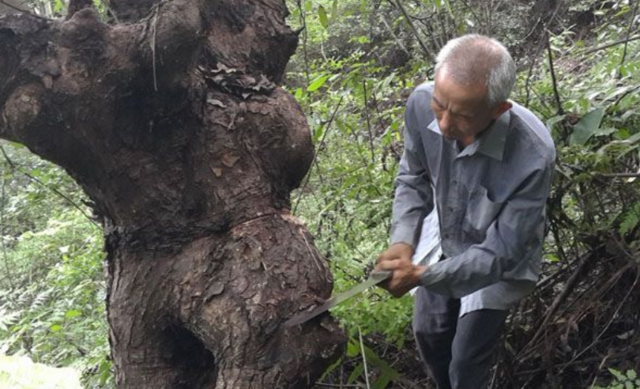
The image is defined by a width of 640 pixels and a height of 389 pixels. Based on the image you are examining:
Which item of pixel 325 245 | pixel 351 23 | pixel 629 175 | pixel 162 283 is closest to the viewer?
pixel 162 283

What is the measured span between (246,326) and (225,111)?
2.63 feet

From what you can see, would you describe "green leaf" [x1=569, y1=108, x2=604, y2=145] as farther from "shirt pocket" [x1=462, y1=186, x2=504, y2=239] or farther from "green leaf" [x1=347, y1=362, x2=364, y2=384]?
"green leaf" [x1=347, y1=362, x2=364, y2=384]

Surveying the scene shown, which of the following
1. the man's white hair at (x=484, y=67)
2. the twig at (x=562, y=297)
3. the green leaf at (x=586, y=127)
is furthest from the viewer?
the twig at (x=562, y=297)

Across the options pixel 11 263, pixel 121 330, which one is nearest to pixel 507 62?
pixel 121 330

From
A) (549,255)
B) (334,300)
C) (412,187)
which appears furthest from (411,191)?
(549,255)

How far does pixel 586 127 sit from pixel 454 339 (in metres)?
1.16

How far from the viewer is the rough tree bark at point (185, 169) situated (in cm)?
209

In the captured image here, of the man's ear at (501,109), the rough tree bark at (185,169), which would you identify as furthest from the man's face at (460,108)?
the rough tree bark at (185,169)

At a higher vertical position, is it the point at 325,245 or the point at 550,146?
the point at 550,146

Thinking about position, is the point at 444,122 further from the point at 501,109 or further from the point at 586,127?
the point at 586,127

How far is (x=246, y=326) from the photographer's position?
2.21m

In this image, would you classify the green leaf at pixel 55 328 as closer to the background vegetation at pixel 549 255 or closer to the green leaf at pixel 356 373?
the background vegetation at pixel 549 255

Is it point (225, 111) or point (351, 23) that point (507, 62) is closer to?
point (225, 111)

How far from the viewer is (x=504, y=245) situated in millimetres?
2201
